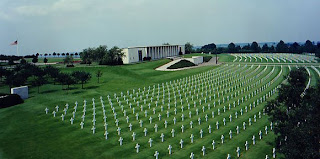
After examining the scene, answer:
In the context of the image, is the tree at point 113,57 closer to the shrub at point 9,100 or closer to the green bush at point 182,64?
the green bush at point 182,64

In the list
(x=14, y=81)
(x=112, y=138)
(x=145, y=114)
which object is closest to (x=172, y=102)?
(x=145, y=114)

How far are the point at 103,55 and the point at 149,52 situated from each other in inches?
807

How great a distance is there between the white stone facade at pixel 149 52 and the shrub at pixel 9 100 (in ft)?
155

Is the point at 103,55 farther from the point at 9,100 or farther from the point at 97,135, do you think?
the point at 97,135

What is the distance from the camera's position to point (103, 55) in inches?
3061

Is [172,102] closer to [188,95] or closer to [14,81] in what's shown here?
[188,95]

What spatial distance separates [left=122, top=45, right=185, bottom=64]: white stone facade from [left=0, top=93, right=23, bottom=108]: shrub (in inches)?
1856

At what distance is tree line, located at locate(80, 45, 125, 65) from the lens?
7488 cm

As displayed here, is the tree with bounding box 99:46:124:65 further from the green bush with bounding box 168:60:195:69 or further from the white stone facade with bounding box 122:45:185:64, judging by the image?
the green bush with bounding box 168:60:195:69

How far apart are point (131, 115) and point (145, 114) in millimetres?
1531

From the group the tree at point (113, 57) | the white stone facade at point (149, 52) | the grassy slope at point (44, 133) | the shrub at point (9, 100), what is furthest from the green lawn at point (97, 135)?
the white stone facade at point (149, 52)

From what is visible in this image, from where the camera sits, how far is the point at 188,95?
126ft

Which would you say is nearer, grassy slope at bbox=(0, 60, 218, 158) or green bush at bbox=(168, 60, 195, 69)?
grassy slope at bbox=(0, 60, 218, 158)

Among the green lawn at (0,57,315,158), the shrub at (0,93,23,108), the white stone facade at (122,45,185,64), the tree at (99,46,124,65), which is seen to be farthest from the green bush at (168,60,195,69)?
the shrub at (0,93,23,108)
